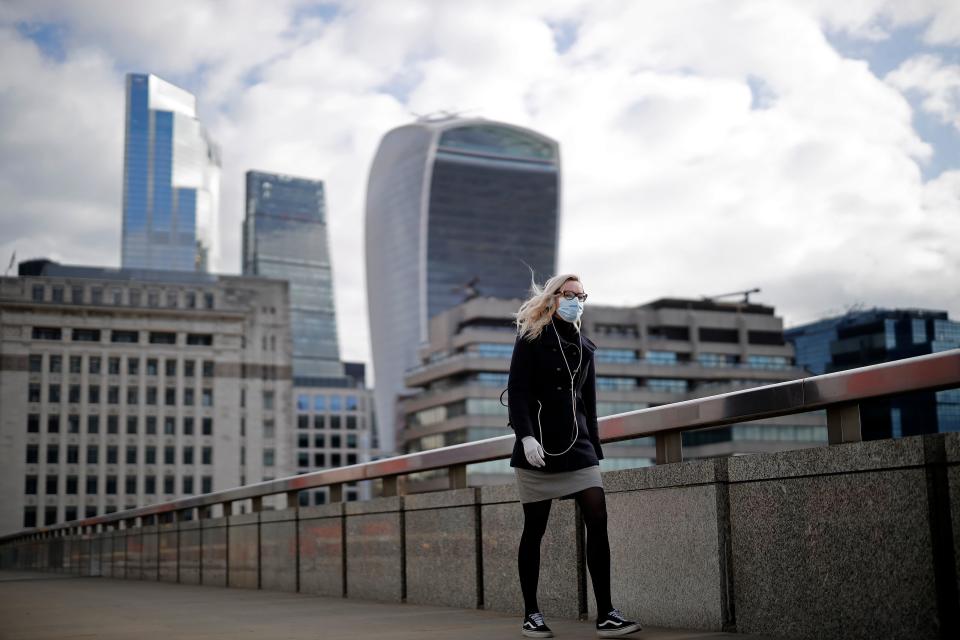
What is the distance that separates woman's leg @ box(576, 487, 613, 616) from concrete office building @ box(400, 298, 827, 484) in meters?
108

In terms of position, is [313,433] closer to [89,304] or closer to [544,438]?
[89,304]

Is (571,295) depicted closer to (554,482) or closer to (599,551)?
(554,482)

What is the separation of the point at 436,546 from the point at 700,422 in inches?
151

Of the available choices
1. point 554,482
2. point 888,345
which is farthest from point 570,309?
point 888,345

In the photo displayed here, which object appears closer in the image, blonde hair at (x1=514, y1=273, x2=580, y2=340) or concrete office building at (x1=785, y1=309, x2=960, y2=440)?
blonde hair at (x1=514, y1=273, x2=580, y2=340)

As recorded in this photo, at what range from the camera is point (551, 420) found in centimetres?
693

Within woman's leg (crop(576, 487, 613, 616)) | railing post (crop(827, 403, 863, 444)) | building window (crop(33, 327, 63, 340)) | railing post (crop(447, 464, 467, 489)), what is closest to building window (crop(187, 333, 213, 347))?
building window (crop(33, 327, 63, 340))

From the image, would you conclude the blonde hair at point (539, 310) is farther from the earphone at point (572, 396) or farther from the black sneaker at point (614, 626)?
the black sneaker at point (614, 626)

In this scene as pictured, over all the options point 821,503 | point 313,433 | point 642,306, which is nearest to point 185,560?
point 821,503

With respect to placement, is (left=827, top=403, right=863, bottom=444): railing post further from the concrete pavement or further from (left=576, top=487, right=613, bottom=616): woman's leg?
(left=576, top=487, right=613, bottom=616): woman's leg

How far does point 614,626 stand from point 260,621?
3.49m

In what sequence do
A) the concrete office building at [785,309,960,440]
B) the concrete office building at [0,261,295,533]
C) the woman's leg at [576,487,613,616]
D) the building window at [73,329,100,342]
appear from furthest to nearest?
the building window at [73,329,100,342]
the concrete office building at [0,261,295,533]
the concrete office building at [785,309,960,440]
the woman's leg at [576,487,613,616]

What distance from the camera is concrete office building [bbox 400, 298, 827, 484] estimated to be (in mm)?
121062

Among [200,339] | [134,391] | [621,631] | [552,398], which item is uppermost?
[200,339]
